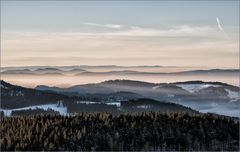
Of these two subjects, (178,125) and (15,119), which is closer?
(178,125)

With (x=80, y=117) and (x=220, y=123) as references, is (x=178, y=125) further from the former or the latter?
(x=80, y=117)

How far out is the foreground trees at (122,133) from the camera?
1021 inches

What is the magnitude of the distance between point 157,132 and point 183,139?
119 cm

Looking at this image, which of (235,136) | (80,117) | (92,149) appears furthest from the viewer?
(80,117)

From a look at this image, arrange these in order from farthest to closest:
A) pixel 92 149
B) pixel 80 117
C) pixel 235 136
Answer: pixel 80 117 → pixel 235 136 → pixel 92 149

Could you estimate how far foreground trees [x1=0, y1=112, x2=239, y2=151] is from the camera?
25.9m

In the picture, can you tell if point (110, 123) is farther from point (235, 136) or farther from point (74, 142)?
point (235, 136)

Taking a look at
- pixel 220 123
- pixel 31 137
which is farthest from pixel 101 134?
pixel 220 123

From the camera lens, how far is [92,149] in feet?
84.6

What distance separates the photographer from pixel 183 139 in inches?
1057

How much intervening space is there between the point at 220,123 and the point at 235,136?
4.70 ft

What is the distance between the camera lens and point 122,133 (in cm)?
Result: 2731

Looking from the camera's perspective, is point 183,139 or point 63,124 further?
point 63,124

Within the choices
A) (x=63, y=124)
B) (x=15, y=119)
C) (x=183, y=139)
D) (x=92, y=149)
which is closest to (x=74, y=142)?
(x=92, y=149)
